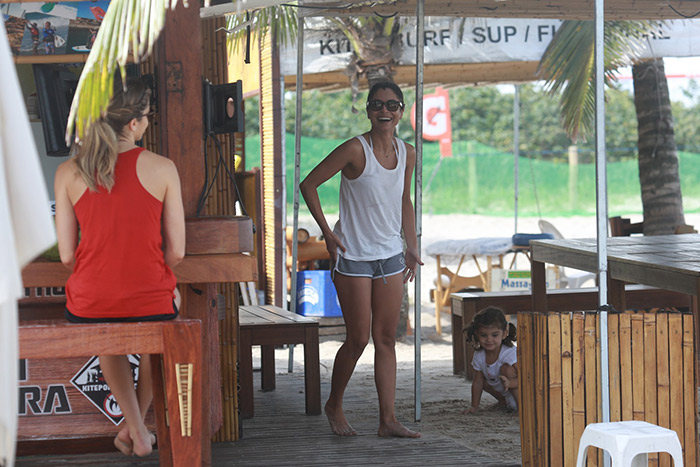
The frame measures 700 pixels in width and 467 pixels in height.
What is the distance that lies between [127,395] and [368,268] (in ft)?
4.99

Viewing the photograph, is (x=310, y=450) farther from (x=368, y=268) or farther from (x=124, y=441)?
(x=124, y=441)

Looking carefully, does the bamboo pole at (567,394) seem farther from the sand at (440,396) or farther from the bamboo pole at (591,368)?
the sand at (440,396)

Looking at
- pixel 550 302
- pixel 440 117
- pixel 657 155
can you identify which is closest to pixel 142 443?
pixel 550 302

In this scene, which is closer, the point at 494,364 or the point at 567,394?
the point at 567,394

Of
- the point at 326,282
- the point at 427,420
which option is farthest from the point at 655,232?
the point at 427,420

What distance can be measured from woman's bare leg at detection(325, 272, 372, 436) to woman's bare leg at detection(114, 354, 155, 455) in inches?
44.1

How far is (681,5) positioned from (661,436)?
3.18 metres

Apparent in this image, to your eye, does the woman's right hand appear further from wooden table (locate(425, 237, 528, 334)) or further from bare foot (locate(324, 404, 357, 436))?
wooden table (locate(425, 237, 528, 334))

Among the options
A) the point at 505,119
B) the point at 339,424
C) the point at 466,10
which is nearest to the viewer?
the point at 339,424

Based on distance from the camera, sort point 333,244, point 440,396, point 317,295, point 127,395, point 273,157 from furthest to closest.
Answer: point 273,157 → point 317,295 → point 440,396 → point 333,244 → point 127,395

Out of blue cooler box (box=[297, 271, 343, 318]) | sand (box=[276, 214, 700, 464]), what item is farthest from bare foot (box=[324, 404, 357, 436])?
blue cooler box (box=[297, 271, 343, 318])

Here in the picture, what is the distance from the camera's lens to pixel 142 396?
13.0 feet

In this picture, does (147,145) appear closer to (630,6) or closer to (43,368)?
Answer: (43,368)

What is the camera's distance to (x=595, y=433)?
3.37 metres
